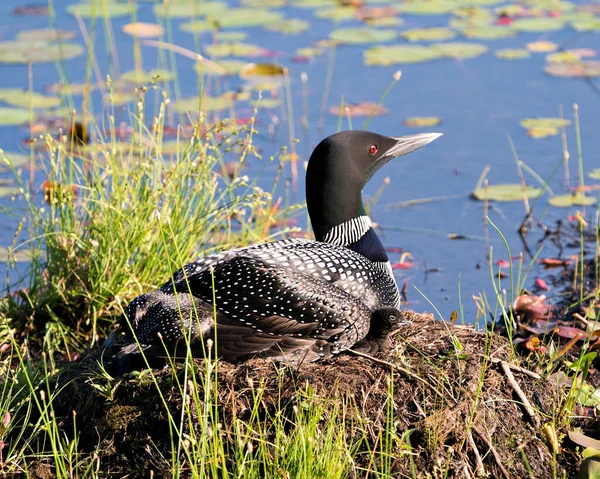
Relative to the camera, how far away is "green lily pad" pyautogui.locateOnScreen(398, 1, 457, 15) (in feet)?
29.0

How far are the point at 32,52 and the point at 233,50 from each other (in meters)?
1.57

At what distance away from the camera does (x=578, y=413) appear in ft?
12.4

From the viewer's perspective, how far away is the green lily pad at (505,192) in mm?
6141

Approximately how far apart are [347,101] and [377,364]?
12.6 feet

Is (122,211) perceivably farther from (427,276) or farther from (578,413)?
(578,413)

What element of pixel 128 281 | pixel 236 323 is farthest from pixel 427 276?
pixel 236 323

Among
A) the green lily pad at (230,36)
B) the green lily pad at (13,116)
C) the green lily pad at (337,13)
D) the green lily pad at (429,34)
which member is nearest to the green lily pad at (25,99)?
the green lily pad at (13,116)

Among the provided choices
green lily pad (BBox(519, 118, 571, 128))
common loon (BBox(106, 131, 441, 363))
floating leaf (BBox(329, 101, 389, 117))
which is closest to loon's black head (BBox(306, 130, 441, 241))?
common loon (BBox(106, 131, 441, 363))

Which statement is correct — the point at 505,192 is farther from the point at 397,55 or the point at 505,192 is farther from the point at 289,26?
the point at 289,26

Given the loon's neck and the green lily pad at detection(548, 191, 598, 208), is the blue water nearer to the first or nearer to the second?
the green lily pad at detection(548, 191, 598, 208)

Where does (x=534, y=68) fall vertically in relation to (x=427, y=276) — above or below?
above

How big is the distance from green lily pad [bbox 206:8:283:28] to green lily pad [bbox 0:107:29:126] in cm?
215

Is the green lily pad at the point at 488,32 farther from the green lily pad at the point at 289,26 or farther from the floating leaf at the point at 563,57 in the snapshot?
the green lily pad at the point at 289,26

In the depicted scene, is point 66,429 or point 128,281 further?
point 128,281
